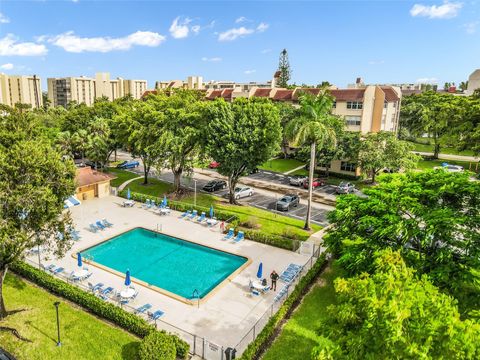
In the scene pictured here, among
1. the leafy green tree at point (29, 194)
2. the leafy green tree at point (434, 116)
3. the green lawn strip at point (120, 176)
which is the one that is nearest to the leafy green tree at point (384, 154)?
the leafy green tree at point (434, 116)

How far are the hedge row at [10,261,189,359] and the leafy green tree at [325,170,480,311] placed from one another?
11.1m

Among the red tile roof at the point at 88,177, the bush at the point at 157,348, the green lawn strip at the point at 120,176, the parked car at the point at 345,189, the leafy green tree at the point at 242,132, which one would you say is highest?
the leafy green tree at the point at 242,132

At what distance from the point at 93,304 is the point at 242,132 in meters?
21.6

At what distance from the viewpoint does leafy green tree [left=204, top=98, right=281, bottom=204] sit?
35219mm

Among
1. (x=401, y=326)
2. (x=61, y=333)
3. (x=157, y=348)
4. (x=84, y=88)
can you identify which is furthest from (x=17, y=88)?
(x=401, y=326)

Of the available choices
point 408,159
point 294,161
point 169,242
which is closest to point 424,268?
point 169,242

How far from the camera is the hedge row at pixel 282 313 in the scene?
1621cm

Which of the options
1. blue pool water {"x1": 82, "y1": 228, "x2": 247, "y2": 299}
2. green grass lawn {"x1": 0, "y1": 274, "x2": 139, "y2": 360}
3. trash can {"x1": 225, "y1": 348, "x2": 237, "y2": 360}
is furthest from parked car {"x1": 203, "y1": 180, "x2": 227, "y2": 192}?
trash can {"x1": 225, "y1": 348, "x2": 237, "y2": 360}

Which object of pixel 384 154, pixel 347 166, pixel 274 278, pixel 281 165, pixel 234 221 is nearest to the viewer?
pixel 274 278

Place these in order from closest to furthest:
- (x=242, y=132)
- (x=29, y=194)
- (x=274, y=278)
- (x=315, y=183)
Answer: (x=29, y=194), (x=274, y=278), (x=242, y=132), (x=315, y=183)

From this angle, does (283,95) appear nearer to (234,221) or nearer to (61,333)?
(234,221)

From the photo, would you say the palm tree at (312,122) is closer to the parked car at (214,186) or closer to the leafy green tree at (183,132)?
the leafy green tree at (183,132)

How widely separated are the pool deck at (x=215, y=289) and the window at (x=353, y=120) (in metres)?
34.8

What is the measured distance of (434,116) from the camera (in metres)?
66.6
